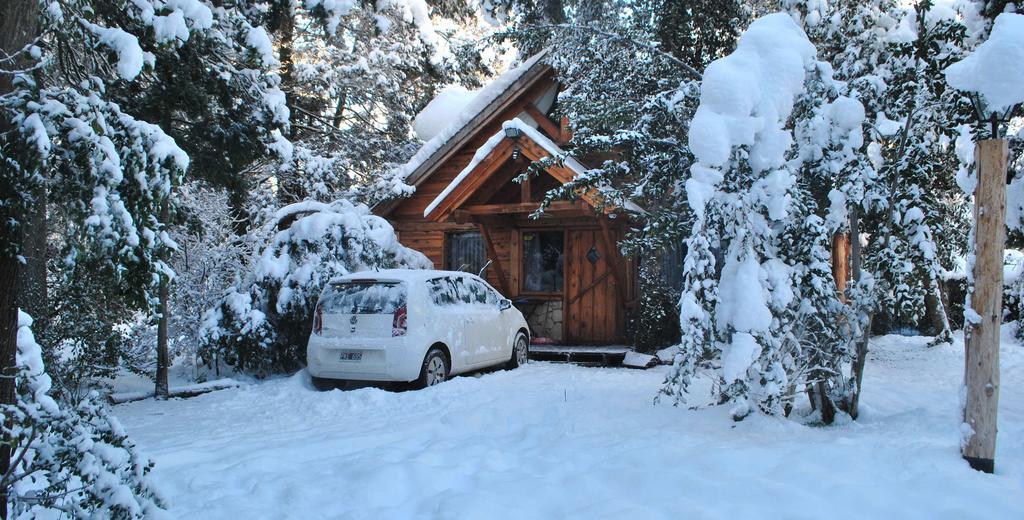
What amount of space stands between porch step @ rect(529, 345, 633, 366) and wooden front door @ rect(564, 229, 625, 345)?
89 cm

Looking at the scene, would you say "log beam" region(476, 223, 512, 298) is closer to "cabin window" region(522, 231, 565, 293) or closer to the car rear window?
"cabin window" region(522, 231, 565, 293)

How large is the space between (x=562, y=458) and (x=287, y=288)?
6.07 m

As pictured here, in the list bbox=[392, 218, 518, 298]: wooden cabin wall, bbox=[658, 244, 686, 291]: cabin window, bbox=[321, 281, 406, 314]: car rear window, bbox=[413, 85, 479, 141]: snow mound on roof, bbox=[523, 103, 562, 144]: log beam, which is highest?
bbox=[413, 85, 479, 141]: snow mound on roof

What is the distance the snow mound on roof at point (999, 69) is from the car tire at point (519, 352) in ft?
23.7

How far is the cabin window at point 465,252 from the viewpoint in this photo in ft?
48.2

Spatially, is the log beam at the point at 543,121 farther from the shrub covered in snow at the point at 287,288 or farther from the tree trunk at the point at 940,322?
the tree trunk at the point at 940,322

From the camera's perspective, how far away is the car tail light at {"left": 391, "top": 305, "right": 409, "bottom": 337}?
814cm

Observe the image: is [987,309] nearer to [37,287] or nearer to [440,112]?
[37,287]

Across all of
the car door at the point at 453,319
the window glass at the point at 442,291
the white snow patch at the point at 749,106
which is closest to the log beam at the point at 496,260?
the car door at the point at 453,319

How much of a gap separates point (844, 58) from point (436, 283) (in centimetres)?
554

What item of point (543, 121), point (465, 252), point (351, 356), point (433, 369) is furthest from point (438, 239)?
point (351, 356)

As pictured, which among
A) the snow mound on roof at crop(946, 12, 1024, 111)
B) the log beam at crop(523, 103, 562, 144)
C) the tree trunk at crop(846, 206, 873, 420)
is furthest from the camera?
the log beam at crop(523, 103, 562, 144)

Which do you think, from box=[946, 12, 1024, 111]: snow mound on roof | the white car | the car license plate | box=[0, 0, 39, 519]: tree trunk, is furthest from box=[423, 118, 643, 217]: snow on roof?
box=[0, 0, 39, 519]: tree trunk

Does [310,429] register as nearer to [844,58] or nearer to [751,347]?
[751,347]
